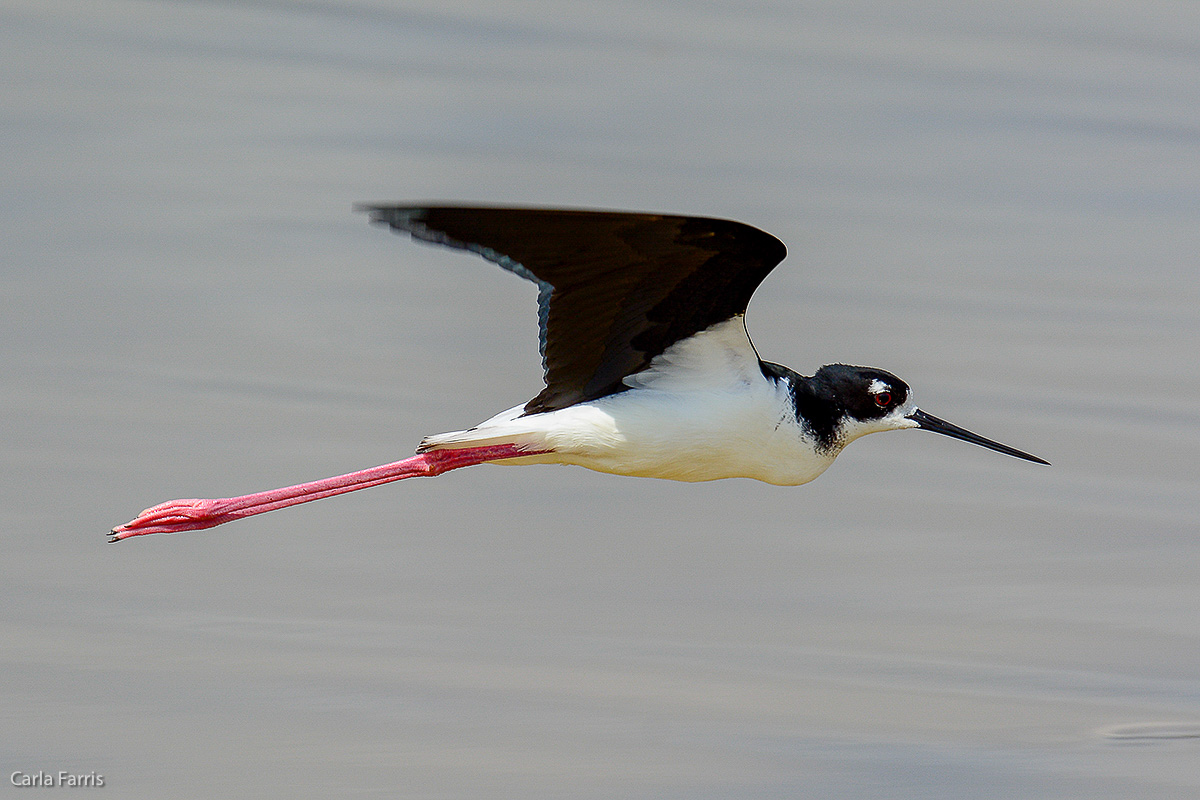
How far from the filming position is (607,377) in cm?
475

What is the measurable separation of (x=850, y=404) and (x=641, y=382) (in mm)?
635

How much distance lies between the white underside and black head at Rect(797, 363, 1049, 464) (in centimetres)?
11

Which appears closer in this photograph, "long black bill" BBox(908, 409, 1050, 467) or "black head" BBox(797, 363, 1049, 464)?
"black head" BBox(797, 363, 1049, 464)

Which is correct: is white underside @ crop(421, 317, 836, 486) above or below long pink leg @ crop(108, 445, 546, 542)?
above

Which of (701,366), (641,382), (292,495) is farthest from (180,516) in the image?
(701,366)

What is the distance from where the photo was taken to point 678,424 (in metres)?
4.67

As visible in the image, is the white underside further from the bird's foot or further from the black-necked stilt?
the bird's foot

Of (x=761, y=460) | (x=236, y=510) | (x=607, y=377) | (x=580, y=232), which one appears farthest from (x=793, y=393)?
(x=236, y=510)

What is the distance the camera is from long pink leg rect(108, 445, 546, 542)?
4.72 m

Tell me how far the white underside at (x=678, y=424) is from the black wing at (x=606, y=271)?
0.21ft

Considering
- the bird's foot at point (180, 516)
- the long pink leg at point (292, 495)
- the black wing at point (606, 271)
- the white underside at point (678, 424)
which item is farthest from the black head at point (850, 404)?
the bird's foot at point (180, 516)

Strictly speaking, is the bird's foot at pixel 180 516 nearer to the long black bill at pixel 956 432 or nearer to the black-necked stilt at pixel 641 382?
the black-necked stilt at pixel 641 382

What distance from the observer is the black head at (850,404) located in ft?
16.0

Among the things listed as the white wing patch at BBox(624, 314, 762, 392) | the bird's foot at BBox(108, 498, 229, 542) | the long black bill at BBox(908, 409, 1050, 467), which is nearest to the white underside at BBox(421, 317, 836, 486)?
the white wing patch at BBox(624, 314, 762, 392)
